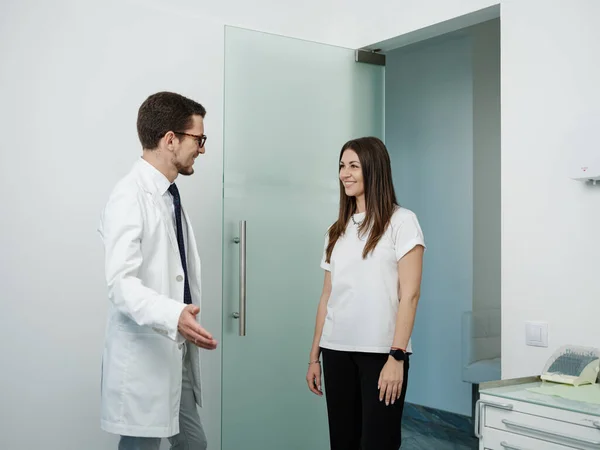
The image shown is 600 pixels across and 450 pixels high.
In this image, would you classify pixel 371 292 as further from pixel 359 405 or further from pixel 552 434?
pixel 552 434

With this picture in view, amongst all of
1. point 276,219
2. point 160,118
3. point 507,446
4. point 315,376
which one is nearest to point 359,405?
point 315,376

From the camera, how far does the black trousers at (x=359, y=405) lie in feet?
7.45

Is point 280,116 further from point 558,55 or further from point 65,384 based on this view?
point 65,384

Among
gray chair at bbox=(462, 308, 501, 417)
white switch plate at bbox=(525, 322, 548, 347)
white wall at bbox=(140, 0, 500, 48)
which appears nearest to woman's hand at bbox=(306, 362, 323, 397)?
white switch plate at bbox=(525, 322, 548, 347)

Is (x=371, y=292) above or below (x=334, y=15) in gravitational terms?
below

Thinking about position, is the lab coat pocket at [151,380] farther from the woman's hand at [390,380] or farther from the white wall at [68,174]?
the white wall at [68,174]

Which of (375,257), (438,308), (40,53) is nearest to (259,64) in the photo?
(40,53)

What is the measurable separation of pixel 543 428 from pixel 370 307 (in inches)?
25.9

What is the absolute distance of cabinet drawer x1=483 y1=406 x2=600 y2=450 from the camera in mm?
1869

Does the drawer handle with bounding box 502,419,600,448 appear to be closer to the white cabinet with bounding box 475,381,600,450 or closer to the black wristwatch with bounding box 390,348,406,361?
the white cabinet with bounding box 475,381,600,450

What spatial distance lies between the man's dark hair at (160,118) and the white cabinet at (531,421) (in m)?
1.28

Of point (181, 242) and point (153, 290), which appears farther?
point (181, 242)

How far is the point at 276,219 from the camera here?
10.3ft

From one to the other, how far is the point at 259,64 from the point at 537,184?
4.30 feet
